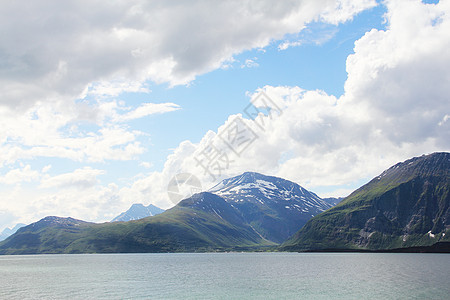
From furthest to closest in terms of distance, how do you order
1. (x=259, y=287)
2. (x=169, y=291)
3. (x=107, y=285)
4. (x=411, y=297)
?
(x=107, y=285) → (x=259, y=287) → (x=169, y=291) → (x=411, y=297)

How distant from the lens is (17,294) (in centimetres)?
9481

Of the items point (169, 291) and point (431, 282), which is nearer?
point (169, 291)

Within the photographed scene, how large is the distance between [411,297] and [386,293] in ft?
23.6

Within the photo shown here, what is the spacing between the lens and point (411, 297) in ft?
272

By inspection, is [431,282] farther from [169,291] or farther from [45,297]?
[45,297]

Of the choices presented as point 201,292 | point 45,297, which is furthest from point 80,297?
point 201,292

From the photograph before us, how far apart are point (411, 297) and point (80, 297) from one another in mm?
79009

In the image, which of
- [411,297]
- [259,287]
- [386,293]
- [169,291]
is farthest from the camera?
[259,287]

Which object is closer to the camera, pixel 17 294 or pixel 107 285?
pixel 17 294

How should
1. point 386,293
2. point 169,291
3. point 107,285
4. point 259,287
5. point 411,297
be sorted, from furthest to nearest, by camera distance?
point 107,285, point 259,287, point 169,291, point 386,293, point 411,297

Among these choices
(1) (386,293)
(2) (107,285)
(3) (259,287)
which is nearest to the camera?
(1) (386,293)

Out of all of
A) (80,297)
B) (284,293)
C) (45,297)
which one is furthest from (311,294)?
(45,297)

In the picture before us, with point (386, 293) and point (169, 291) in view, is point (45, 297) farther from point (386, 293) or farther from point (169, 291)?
point (386, 293)

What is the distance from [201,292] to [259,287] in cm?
1835
